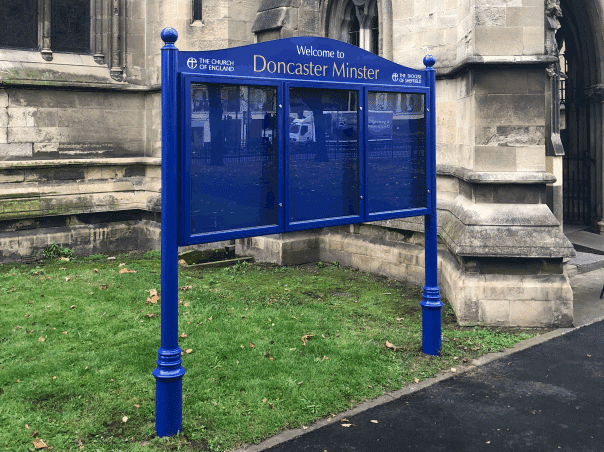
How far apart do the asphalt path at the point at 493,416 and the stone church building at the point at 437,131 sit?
143 cm

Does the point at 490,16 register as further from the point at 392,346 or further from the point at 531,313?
the point at 392,346

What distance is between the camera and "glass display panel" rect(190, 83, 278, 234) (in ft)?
13.8

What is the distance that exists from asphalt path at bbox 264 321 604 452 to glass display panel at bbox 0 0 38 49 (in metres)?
8.79

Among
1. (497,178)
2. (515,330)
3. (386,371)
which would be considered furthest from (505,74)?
(386,371)

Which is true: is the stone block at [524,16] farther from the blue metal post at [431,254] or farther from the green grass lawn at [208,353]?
the green grass lawn at [208,353]

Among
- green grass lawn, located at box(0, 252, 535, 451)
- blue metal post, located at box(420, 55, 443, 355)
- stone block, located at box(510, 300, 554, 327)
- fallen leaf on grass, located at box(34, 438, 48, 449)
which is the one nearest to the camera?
fallen leaf on grass, located at box(34, 438, 48, 449)

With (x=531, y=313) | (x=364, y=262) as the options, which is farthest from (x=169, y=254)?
(x=364, y=262)

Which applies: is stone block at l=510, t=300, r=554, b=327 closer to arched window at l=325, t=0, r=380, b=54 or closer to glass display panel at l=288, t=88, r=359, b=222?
glass display panel at l=288, t=88, r=359, b=222

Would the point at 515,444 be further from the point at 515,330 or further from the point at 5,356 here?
the point at 5,356

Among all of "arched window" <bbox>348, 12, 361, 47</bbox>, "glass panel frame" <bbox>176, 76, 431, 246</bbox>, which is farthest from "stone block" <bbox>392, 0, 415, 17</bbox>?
"glass panel frame" <bbox>176, 76, 431, 246</bbox>

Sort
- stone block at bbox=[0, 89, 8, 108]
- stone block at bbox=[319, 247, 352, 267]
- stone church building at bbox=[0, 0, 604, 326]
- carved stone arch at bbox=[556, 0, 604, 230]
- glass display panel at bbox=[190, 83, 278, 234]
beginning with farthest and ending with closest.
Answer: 1. carved stone arch at bbox=[556, 0, 604, 230]
2. stone block at bbox=[0, 89, 8, 108]
3. stone block at bbox=[319, 247, 352, 267]
4. stone church building at bbox=[0, 0, 604, 326]
5. glass display panel at bbox=[190, 83, 278, 234]

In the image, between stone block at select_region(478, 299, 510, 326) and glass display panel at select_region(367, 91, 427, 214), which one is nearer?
glass display panel at select_region(367, 91, 427, 214)

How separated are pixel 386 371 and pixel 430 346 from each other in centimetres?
64

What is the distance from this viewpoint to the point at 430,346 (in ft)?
18.8
